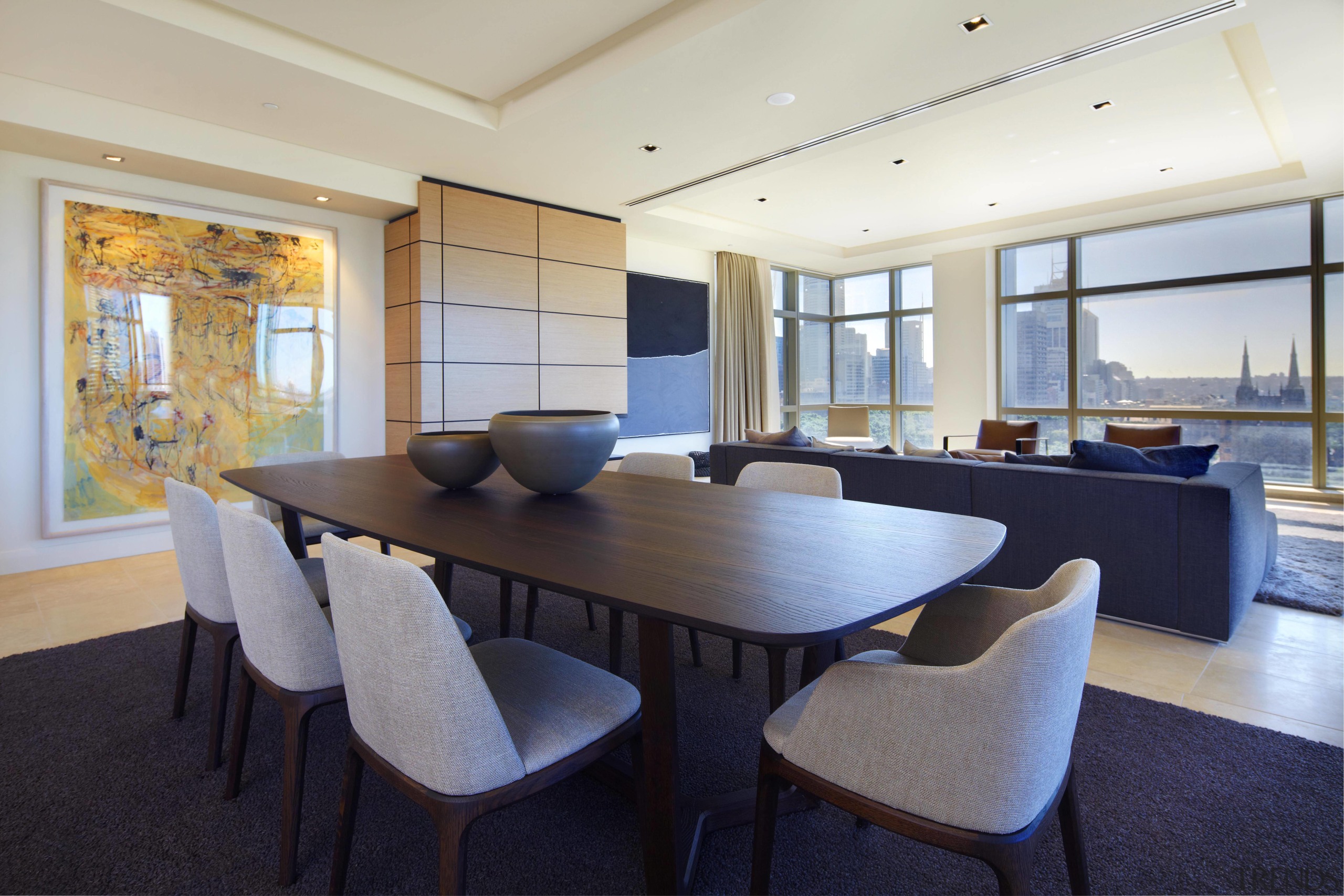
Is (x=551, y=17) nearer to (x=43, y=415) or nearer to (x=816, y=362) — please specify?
(x=43, y=415)

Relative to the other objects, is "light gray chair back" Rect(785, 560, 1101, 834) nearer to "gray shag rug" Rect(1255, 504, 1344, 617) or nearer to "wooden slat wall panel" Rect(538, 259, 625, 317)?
"gray shag rug" Rect(1255, 504, 1344, 617)

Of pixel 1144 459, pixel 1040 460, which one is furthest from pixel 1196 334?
pixel 1144 459

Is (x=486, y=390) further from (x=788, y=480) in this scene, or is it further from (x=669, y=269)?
(x=788, y=480)

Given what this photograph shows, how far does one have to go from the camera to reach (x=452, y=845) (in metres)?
0.96

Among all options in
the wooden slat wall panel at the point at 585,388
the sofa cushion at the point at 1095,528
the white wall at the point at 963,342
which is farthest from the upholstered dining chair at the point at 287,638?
the white wall at the point at 963,342

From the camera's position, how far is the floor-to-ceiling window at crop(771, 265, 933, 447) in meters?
8.12

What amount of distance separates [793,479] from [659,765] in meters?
1.21

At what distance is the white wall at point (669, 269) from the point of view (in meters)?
6.62

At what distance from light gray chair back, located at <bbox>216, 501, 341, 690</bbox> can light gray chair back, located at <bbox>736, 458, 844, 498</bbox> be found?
1.20 m

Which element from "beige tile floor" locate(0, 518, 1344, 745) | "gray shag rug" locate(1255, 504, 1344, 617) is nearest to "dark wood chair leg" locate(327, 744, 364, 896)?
"beige tile floor" locate(0, 518, 1344, 745)

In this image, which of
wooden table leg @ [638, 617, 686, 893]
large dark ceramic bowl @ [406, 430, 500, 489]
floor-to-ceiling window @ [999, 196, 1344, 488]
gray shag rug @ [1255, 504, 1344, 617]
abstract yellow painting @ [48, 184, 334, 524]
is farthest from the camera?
floor-to-ceiling window @ [999, 196, 1344, 488]

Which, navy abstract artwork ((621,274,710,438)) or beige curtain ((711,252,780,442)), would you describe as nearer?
navy abstract artwork ((621,274,710,438))

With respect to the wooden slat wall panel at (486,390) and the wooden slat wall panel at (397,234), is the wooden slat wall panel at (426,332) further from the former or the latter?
the wooden slat wall panel at (397,234)

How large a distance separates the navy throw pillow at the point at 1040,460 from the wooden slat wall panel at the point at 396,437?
3.96 meters
